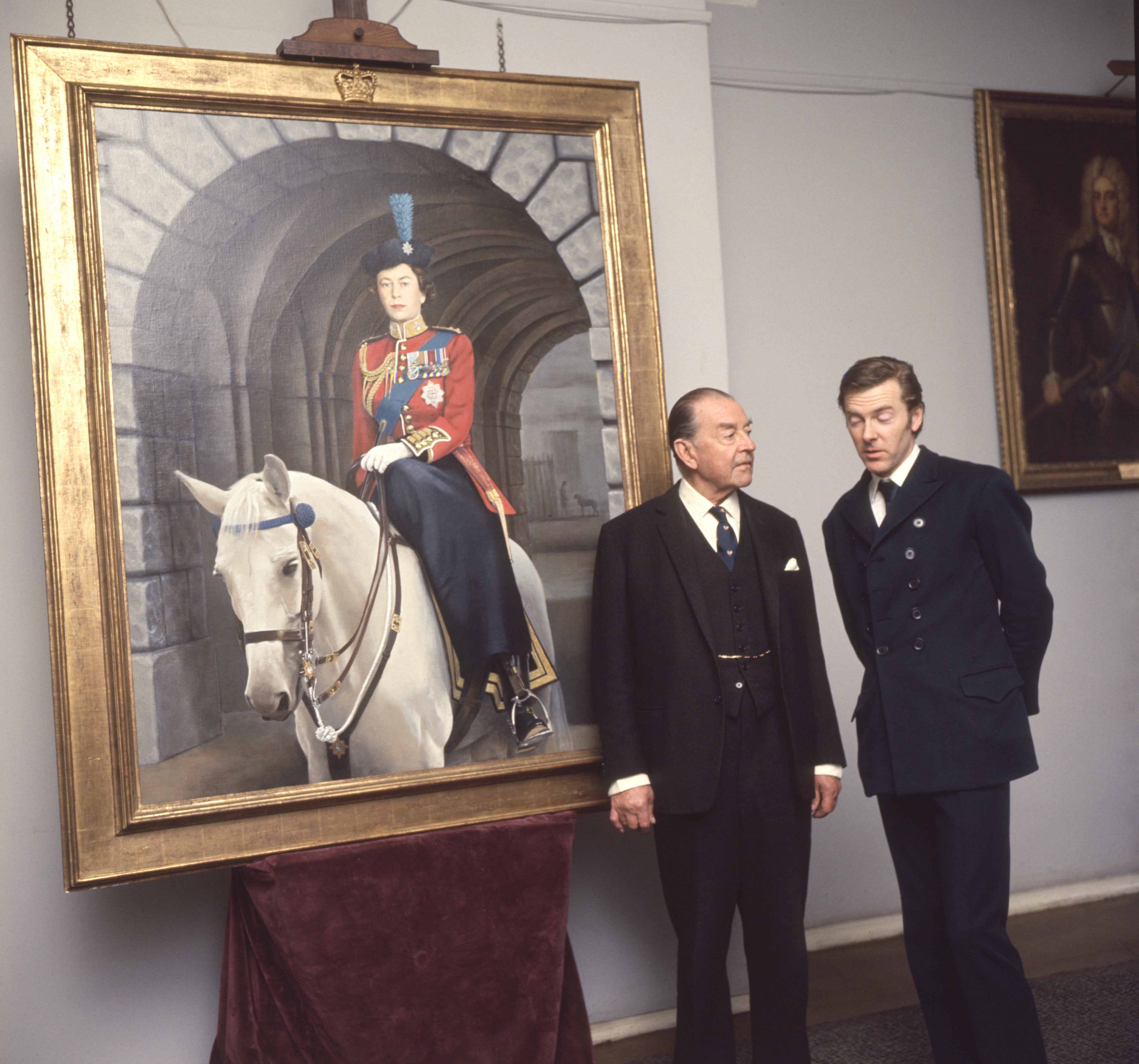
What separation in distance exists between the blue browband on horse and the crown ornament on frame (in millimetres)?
1128

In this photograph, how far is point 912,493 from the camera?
2771 mm

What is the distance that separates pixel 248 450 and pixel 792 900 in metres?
1.88

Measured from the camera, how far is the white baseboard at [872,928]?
3562mm

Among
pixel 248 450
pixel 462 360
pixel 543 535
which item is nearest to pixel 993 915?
pixel 543 535

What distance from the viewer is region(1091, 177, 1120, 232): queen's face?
4.56m

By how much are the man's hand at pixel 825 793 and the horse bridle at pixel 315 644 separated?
749 mm

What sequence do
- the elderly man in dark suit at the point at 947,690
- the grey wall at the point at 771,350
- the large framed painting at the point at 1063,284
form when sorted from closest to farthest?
the elderly man in dark suit at the point at 947,690 → the grey wall at the point at 771,350 → the large framed painting at the point at 1063,284

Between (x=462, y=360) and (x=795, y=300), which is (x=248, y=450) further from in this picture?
(x=795, y=300)

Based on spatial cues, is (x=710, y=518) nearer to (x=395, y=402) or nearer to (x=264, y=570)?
(x=395, y=402)

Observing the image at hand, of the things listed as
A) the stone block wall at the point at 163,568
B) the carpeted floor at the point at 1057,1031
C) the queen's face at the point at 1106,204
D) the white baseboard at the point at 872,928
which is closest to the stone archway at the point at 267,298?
the stone block wall at the point at 163,568

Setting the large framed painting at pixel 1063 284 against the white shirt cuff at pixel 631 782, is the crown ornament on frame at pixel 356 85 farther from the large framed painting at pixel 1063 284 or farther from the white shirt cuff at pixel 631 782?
the large framed painting at pixel 1063 284

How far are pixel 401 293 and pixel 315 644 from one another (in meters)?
1.00

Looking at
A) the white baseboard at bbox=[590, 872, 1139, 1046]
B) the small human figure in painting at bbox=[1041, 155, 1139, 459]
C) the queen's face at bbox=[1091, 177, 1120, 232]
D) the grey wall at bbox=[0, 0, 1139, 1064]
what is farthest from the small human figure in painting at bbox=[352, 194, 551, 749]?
the queen's face at bbox=[1091, 177, 1120, 232]

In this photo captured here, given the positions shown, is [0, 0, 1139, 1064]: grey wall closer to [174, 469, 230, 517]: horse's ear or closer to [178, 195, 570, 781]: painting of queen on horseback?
[174, 469, 230, 517]: horse's ear
